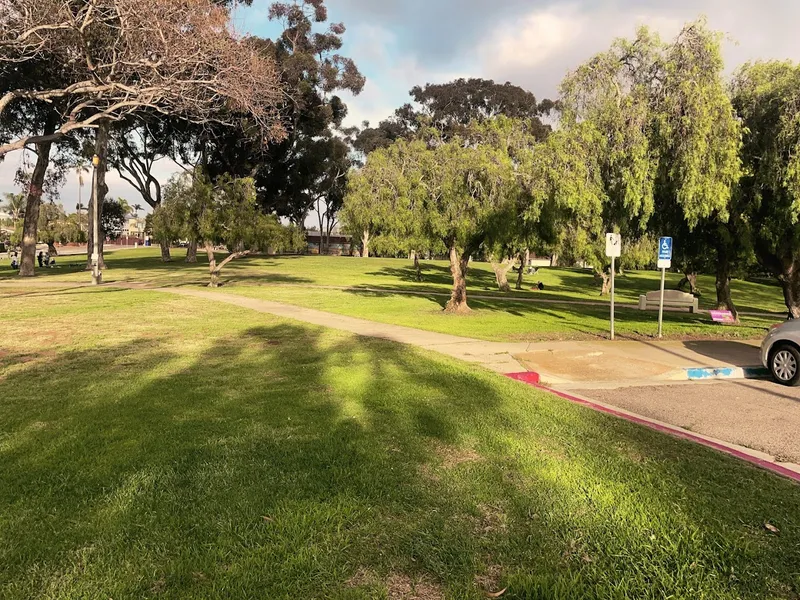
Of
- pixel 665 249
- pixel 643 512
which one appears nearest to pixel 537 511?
pixel 643 512

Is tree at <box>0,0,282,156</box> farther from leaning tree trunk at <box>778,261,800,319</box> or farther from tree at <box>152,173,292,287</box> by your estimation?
leaning tree trunk at <box>778,261,800,319</box>

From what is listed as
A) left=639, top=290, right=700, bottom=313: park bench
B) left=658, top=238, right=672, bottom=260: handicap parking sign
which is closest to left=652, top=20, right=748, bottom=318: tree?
left=658, top=238, right=672, bottom=260: handicap parking sign

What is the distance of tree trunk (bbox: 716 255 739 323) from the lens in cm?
1612

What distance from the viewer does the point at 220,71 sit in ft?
51.4

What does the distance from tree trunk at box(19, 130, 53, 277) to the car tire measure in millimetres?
32042

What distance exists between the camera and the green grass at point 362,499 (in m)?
2.75

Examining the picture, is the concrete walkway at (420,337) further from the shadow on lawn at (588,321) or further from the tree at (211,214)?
the tree at (211,214)

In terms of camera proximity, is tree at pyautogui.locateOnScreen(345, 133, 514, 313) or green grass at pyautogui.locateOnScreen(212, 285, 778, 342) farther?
tree at pyautogui.locateOnScreen(345, 133, 514, 313)

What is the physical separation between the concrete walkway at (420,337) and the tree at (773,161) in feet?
21.5

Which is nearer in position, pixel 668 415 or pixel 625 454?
pixel 625 454

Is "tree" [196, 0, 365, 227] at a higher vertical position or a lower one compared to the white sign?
higher

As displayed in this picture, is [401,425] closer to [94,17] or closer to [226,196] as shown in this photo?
[94,17]

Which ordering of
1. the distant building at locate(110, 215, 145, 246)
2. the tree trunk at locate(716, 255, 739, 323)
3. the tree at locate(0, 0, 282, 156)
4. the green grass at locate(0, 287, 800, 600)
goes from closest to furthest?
1. the green grass at locate(0, 287, 800, 600)
2. the tree at locate(0, 0, 282, 156)
3. the tree trunk at locate(716, 255, 739, 323)
4. the distant building at locate(110, 215, 145, 246)

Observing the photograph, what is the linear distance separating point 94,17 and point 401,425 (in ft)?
48.1
